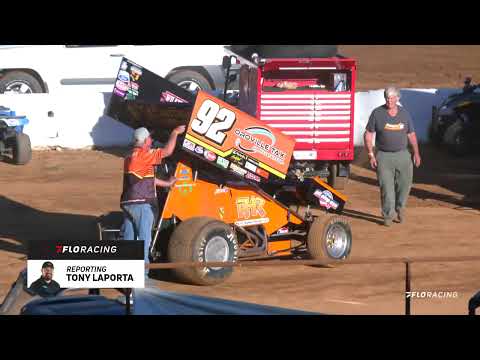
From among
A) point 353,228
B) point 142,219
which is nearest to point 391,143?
point 353,228

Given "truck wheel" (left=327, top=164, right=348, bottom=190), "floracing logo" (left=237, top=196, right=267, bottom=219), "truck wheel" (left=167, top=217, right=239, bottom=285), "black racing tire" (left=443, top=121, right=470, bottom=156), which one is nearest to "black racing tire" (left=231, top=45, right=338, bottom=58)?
"black racing tire" (left=443, top=121, right=470, bottom=156)

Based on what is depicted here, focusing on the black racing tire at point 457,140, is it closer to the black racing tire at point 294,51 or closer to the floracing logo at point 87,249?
the black racing tire at point 294,51

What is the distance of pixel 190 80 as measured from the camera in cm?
2325

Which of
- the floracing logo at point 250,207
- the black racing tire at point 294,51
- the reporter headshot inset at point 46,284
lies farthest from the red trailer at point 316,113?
the reporter headshot inset at point 46,284

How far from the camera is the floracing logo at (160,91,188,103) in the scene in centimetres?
1202

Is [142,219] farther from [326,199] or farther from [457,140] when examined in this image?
[457,140]

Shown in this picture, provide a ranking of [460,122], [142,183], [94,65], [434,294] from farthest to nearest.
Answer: [94,65], [460,122], [434,294], [142,183]

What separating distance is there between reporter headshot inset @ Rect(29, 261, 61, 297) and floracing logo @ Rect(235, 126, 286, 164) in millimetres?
4639

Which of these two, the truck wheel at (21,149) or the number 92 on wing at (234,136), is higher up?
the number 92 on wing at (234,136)

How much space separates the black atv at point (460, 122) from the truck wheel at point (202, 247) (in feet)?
33.1

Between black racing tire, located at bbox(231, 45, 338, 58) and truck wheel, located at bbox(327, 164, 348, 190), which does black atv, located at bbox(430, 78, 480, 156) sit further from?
black racing tire, located at bbox(231, 45, 338, 58)

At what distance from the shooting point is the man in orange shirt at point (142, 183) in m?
11.1

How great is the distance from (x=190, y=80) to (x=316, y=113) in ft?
19.1

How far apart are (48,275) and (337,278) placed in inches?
217
